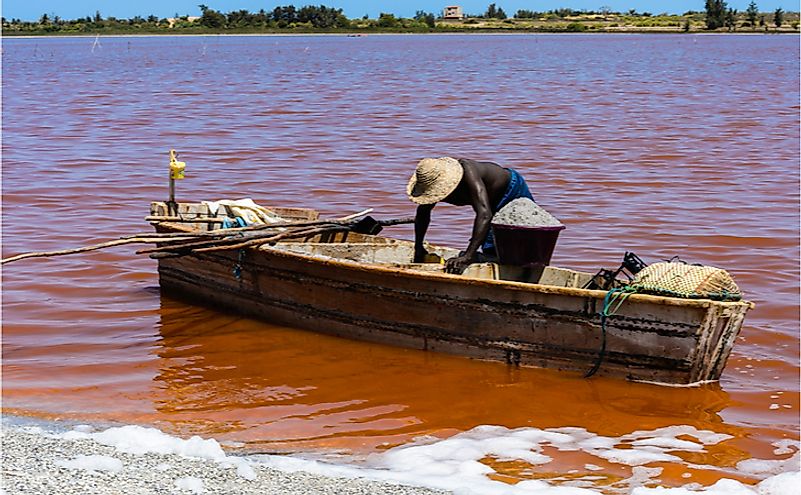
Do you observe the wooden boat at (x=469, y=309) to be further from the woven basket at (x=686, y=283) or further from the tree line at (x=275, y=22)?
the tree line at (x=275, y=22)

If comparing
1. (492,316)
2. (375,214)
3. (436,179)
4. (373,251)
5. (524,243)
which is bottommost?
(375,214)

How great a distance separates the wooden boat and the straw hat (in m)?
0.48

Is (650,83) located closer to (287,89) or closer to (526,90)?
(526,90)

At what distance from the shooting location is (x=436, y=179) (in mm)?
7164

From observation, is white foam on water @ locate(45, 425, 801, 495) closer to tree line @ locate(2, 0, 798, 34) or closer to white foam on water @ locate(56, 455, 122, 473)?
white foam on water @ locate(56, 455, 122, 473)

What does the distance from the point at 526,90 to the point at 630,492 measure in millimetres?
25473

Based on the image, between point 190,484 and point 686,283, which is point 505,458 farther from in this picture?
point 190,484

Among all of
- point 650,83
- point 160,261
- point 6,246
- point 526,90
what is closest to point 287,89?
point 526,90

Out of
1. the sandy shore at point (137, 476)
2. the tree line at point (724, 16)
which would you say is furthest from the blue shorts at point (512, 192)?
the tree line at point (724, 16)

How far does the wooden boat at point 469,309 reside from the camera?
20.8 feet

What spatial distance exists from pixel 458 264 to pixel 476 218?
325mm

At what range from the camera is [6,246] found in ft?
36.1

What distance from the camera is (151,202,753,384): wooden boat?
6.34 metres

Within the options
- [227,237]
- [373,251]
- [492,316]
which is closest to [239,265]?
[227,237]
